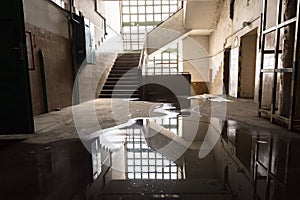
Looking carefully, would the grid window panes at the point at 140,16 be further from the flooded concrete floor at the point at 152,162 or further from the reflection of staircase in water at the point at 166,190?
the reflection of staircase in water at the point at 166,190

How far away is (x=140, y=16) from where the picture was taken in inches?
539

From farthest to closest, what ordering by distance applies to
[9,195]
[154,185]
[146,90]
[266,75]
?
[146,90]
[266,75]
[154,185]
[9,195]

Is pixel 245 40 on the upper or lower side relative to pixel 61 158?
upper

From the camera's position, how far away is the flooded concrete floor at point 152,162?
5.02ft

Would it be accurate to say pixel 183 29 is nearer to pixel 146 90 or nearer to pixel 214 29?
pixel 214 29

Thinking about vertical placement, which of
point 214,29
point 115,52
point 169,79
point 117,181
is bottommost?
point 117,181

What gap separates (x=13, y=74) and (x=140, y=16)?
11922 millimetres

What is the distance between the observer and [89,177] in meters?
1.76

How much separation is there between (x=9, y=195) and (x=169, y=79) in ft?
21.9

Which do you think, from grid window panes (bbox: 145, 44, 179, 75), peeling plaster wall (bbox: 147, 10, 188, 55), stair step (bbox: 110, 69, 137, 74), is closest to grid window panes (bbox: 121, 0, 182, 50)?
grid window panes (bbox: 145, 44, 179, 75)

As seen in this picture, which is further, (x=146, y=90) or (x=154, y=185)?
(x=146, y=90)

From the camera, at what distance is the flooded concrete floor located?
153 cm

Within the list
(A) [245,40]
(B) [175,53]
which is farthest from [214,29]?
(A) [245,40]

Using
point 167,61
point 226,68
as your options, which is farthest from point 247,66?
point 167,61
